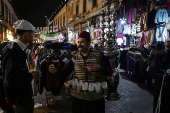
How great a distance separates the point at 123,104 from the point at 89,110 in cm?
320

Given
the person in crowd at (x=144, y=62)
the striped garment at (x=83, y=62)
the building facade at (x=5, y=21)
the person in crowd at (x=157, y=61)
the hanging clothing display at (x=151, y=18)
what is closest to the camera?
the striped garment at (x=83, y=62)

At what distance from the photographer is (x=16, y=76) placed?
6.86ft

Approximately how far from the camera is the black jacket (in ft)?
6.88

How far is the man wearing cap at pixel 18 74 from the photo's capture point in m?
2.11

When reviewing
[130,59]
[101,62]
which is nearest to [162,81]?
[101,62]

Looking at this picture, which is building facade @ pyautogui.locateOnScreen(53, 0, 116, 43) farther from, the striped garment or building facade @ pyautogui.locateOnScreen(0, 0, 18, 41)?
the striped garment

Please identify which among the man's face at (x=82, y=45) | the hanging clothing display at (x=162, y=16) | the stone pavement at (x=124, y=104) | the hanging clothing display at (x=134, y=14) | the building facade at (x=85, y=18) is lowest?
the stone pavement at (x=124, y=104)

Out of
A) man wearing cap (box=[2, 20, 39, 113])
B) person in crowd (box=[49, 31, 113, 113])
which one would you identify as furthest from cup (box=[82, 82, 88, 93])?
man wearing cap (box=[2, 20, 39, 113])

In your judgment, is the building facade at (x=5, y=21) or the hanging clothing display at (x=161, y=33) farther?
the building facade at (x=5, y=21)

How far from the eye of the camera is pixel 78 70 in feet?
8.43

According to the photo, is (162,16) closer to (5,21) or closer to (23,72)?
(23,72)

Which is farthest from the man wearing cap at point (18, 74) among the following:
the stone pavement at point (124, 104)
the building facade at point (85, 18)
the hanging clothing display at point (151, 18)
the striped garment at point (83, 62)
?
the building facade at point (85, 18)

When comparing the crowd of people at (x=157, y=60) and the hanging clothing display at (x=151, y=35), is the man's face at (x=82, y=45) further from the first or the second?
the hanging clothing display at (x=151, y=35)

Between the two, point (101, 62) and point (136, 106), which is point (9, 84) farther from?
point (136, 106)
